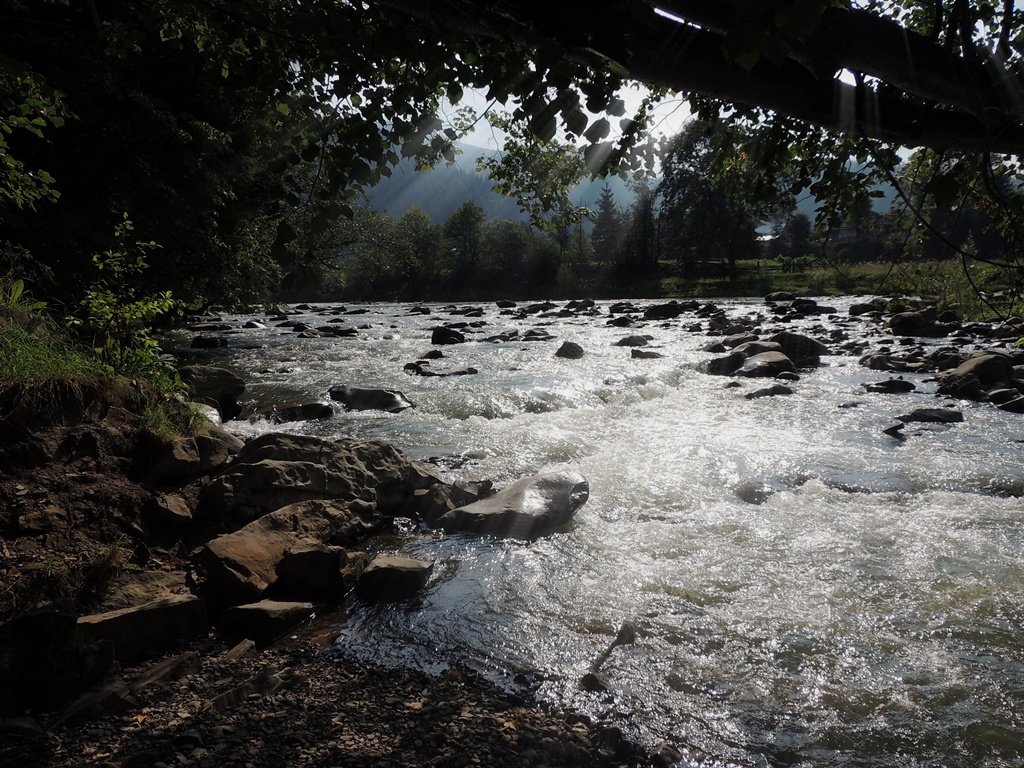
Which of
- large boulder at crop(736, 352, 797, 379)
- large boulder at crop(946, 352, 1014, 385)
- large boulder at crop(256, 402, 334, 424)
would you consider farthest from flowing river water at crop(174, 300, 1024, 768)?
large boulder at crop(736, 352, 797, 379)

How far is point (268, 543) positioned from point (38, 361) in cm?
269

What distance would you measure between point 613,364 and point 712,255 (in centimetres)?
6905

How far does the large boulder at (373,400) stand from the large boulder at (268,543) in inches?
211

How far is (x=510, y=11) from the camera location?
2.21 metres

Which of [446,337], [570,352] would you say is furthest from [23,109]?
[446,337]

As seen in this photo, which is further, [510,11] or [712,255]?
[712,255]

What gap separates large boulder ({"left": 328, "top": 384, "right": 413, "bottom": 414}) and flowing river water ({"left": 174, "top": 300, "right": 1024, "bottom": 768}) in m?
0.55

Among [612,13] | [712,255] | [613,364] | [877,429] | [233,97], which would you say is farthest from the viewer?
[712,255]

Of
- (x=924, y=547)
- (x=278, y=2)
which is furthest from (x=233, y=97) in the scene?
(x=924, y=547)

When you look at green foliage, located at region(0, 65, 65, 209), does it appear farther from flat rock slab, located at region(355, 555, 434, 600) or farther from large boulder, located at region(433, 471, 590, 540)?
large boulder, located at region(433, 471, 590, 540)

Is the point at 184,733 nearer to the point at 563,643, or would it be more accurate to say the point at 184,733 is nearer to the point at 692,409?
the point at 563,643

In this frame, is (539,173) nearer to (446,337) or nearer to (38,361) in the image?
(38,361)

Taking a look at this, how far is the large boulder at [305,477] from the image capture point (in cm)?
520

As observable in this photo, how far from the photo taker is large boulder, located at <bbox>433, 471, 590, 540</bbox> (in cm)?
542
